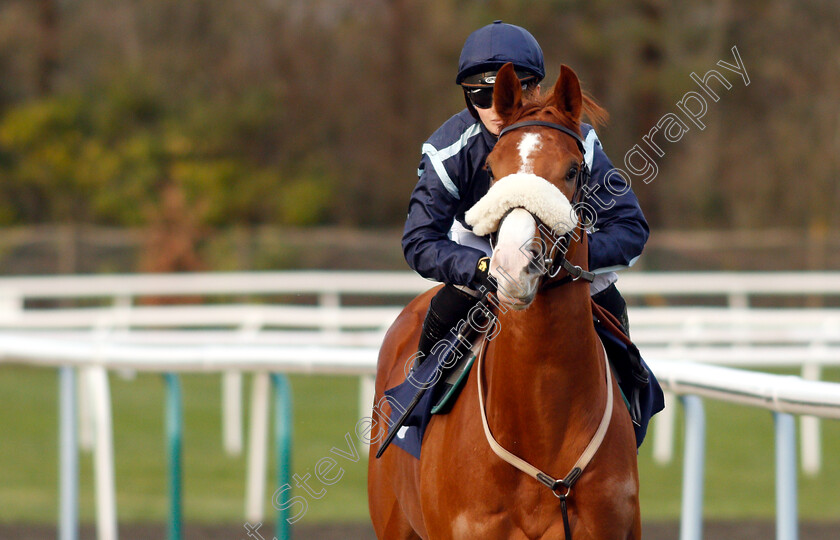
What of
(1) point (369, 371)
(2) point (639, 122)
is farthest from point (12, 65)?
(1) point (369, 371)

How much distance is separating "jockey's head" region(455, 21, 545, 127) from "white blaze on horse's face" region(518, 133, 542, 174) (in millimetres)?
613

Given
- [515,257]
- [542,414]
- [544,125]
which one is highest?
[544,125]

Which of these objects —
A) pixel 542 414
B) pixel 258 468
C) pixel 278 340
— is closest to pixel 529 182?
pixel 542 414

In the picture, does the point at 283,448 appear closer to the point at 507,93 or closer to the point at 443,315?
the point at 443,315

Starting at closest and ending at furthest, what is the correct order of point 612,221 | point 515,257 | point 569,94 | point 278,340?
point 515,257 < point 569,94 < point 612,221 < point 278,340

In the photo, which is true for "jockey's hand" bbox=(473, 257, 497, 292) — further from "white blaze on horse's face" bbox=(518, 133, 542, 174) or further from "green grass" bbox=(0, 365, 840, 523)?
"green grass" bbox=(0, 365, 840, 523)

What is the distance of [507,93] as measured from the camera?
9.46 ft

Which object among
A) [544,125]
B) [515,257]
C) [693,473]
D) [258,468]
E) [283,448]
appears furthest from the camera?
[258,468]

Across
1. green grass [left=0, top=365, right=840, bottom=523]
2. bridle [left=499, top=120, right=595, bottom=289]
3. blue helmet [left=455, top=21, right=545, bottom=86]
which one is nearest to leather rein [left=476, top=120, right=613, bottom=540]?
bridle [left=499, top=120, right=595, bottom=289]

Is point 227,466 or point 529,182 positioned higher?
point 529,182

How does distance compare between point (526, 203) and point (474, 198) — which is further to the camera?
point (474, 198)

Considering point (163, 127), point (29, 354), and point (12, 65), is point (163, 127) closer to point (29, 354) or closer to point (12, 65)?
point (12, 65)

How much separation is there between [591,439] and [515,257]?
0.71m

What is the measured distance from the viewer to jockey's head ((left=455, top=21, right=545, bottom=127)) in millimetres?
3373
